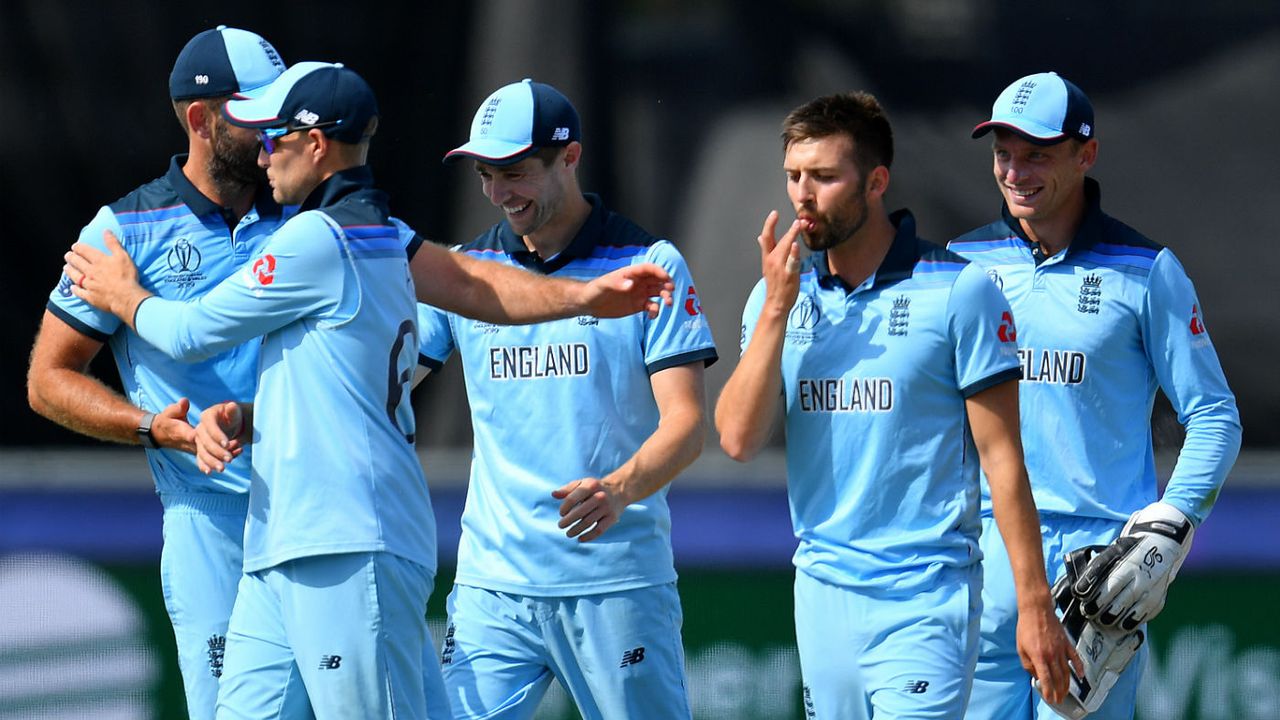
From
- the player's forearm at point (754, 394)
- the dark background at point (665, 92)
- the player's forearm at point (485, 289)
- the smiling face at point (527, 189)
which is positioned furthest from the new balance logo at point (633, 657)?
the dark background at point (665, 92)

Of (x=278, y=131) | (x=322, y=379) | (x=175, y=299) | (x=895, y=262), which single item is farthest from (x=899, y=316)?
(x=175, y=299)

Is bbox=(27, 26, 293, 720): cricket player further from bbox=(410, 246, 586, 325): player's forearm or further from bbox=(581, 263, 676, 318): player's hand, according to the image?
bbox=(581, 263, 676, 318): player's hand

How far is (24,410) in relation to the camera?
6.36m

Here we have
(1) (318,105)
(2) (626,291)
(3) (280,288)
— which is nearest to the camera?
(3) (280,288)

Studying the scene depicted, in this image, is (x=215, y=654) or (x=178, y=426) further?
(x=215, y=654)

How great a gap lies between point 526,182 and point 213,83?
2.72 feet

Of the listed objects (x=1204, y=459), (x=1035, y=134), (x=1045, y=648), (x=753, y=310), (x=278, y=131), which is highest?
(x=278, y=131)

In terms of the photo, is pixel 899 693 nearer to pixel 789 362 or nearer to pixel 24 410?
pixel 789 362

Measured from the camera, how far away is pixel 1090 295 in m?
4.81

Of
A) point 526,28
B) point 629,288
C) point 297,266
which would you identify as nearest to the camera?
point 297,266

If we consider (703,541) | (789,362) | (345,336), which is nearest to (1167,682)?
(703,541)

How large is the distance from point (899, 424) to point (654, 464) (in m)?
0.61

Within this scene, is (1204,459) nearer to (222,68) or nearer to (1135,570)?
(1135,570)

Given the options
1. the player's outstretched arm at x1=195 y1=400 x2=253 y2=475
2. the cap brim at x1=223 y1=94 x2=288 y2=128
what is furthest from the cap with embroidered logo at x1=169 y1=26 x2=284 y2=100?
the player's outstretched arm at x1=195 y1=400 x2=253 y2=475
